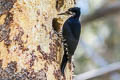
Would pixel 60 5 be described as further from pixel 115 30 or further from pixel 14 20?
pixel 115 30

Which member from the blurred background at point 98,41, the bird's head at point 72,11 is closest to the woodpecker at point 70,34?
the bird's head at point 72,11

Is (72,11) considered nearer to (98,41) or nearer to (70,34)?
(70,34)

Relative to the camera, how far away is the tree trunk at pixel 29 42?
2451mm

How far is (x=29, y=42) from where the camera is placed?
8.36 ft

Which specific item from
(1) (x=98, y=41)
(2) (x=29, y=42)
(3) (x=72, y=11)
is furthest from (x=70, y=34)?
(1) (x=98, y=41)

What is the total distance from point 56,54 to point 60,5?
1.47 feet

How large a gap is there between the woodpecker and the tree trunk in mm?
48

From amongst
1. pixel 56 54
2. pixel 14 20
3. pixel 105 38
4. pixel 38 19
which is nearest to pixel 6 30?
pixel 14 20

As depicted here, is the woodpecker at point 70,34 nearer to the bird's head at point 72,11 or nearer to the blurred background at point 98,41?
the bird's head at point 72,11

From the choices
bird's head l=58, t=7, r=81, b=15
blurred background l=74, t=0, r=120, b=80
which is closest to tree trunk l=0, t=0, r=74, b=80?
bird's head l=58, t=7, r=81, b=15

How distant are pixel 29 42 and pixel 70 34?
406mm

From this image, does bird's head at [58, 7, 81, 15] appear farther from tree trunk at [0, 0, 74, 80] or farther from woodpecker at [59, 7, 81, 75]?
tree trunk at [0, 0, 74, 80]

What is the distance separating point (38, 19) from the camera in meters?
2.65

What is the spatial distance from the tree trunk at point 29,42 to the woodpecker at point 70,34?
48 mm
